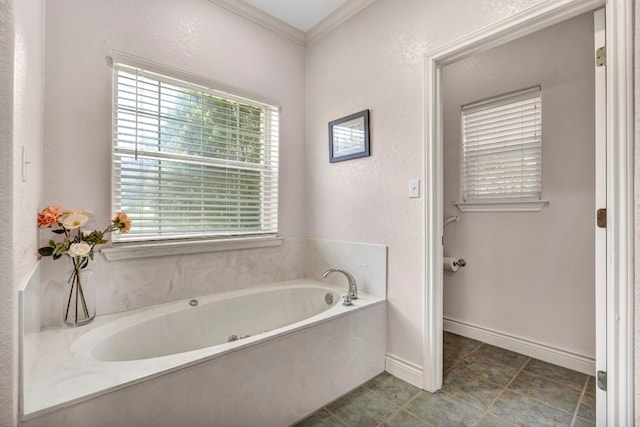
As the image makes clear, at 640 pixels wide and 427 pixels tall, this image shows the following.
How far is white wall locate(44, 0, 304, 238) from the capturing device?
1.55m

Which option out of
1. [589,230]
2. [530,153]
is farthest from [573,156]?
[589,230]

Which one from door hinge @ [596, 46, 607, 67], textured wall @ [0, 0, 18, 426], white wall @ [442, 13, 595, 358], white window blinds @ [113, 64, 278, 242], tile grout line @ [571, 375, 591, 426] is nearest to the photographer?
textured wall @ [0, 0, 18, 426]

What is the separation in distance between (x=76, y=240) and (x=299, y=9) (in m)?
2.20

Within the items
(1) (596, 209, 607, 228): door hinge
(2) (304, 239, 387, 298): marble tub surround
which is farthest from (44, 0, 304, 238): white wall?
(1) (596, 209, 607, 228): door hinge

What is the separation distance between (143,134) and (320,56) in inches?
62.0

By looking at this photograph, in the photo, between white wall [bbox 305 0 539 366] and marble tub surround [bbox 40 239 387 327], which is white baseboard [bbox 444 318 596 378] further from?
marble tub surround [bbox 40 239 387 327]

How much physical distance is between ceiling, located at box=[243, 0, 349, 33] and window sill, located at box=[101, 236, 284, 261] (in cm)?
180

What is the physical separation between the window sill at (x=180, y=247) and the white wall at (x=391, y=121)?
0.60 metres

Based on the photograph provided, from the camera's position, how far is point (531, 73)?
2203mm

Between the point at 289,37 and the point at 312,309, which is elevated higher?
the point at 289,37

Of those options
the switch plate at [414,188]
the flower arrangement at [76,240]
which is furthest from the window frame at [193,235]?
the switch plate at [414,188]

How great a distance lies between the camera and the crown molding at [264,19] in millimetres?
2168

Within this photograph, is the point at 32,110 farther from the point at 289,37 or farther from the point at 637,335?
Result: the point at 637,335

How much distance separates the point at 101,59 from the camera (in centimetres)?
167
